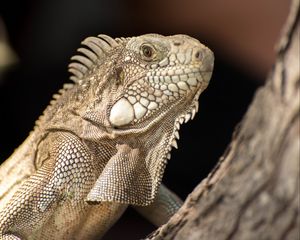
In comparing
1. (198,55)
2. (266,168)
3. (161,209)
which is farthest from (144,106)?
(266,168)

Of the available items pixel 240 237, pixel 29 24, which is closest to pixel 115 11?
pixel 29 24

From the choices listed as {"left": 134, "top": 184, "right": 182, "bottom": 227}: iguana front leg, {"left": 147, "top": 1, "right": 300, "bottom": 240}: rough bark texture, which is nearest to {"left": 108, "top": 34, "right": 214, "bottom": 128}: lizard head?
{"left": 134, "top": 184, "right": 182, "bottom": 227}: iguana front leg

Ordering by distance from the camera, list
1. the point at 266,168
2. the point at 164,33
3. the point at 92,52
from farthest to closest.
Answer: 1. the point at 164,33
2. the point at 92,52
3. the point at 266,168

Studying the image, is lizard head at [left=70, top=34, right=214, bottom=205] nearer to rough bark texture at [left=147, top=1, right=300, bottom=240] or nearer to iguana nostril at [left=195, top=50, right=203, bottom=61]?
iguana nostril at [left=195, top=50, right=203, bottom=61]

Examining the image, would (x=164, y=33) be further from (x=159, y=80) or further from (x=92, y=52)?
(x=159, y=80)

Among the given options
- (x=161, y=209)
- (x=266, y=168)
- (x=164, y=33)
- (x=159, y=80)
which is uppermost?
(x=266, y=168)

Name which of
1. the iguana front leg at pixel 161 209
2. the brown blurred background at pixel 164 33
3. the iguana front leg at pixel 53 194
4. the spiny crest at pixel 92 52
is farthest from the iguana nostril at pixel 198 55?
the brown blurred background at pixel 164 33
